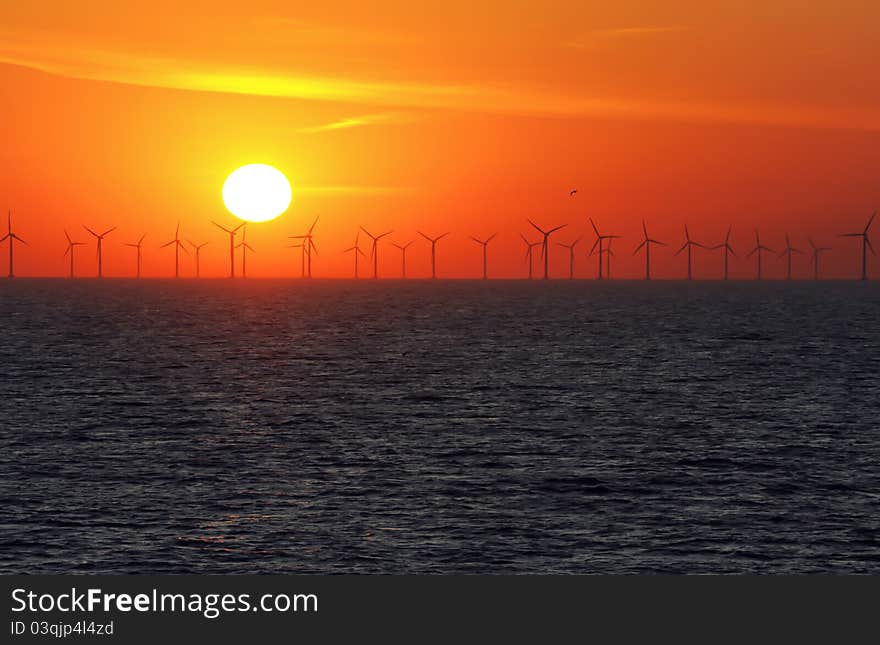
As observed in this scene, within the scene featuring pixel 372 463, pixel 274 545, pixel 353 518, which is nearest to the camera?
pixel 274 545

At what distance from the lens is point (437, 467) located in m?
66.1

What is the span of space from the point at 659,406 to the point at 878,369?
43.4 m

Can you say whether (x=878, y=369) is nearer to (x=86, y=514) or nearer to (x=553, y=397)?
(x=553, y=397)

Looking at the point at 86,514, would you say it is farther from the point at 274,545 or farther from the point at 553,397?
the point at 553,397

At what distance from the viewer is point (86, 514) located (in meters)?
53.1

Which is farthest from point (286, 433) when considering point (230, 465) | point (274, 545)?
point (274, 545)

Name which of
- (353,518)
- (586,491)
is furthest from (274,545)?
(586,491)

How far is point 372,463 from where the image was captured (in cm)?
6700

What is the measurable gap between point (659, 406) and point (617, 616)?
67.8 metres

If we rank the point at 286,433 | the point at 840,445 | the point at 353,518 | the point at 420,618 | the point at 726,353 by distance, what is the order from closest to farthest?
1. the point at 420,618
2. the point at 353,518
3. the point at 840,445
4. the point at 286,433
5. the point at 726,353

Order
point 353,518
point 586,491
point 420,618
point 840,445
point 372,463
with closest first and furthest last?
point 420,618, point 353,518, point 586,491, point 372,463, point 840,445

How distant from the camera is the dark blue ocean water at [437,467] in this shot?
47.5 meters

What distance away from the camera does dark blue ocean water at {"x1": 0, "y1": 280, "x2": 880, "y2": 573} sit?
4750 cm

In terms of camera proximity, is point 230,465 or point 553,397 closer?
point 230,465
